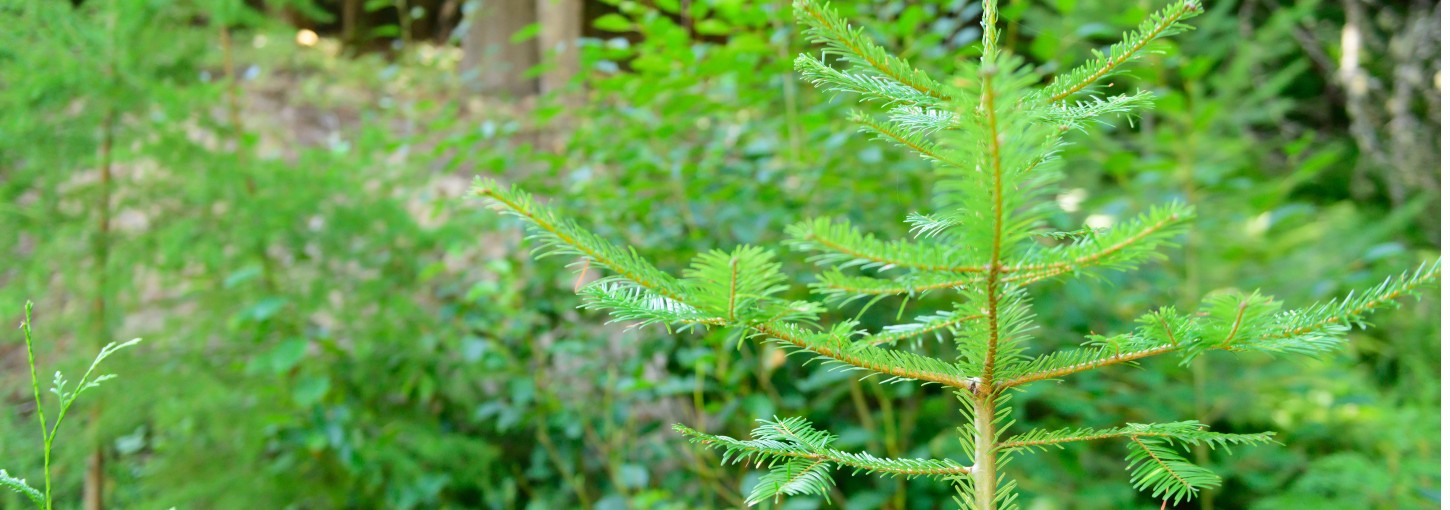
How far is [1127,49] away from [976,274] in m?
0.14

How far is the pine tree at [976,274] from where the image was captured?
13.0 inches

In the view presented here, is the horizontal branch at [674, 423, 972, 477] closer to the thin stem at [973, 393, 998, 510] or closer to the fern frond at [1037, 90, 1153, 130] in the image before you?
the thin stem at [973, 393, 998, 510]

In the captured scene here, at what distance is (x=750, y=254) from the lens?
0.34m

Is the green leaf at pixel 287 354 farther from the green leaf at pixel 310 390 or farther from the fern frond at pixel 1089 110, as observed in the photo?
the fern frond at pixel 1089 110

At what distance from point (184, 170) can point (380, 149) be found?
45 cm

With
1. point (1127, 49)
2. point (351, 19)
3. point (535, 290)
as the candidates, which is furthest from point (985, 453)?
point (351, 19)

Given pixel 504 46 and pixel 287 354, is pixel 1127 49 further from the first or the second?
pixel 504 46

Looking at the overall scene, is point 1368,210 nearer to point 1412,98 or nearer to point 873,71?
point 1412,98

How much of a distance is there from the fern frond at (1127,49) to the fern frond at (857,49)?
0.22 feet

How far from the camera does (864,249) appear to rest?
0.33m

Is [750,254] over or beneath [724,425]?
over

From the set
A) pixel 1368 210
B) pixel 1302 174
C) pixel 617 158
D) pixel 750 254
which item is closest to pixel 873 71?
pixel 750 254

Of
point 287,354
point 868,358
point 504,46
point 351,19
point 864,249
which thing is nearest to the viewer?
point 864,249

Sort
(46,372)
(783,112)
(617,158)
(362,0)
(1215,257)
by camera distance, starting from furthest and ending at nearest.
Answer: (362,0) < (783,112) < (1215,257) < (617,158) < (46,372)
